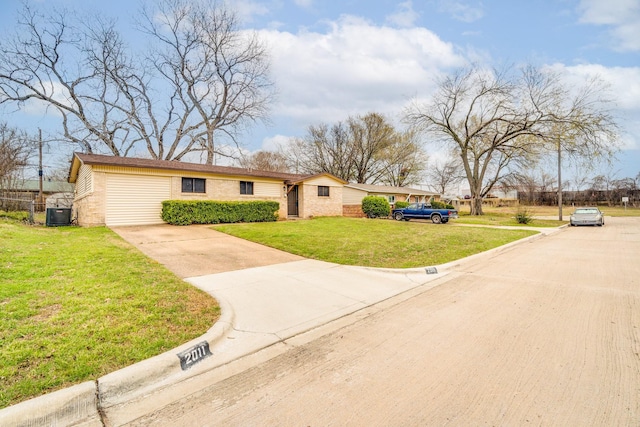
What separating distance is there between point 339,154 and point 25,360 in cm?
3893

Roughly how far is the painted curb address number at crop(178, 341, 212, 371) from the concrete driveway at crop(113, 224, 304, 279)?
3.28 meters

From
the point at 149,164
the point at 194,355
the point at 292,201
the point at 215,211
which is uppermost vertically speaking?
the point at 149,164

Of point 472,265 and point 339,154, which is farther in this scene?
point 339,154

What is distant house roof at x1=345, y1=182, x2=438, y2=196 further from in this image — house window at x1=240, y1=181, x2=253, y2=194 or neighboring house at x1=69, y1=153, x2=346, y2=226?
house window at x1=240, y1=181, x2=253, y2=194

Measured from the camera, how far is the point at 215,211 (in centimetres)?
1630

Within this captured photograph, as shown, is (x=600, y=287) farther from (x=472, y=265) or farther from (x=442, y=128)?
(x=442, y=128)

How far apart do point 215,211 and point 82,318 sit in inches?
522

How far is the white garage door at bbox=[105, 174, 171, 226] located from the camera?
1434cm

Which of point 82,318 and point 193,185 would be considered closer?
point 82,318

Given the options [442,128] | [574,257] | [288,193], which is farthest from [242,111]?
[574,257]

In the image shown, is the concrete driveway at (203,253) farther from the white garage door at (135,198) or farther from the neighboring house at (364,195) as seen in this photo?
the neighboring house at (364,195)

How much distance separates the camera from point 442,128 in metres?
32.2

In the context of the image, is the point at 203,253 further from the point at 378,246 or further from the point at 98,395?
the point at 98,395

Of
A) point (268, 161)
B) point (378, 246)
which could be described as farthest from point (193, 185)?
point (268, 161)
